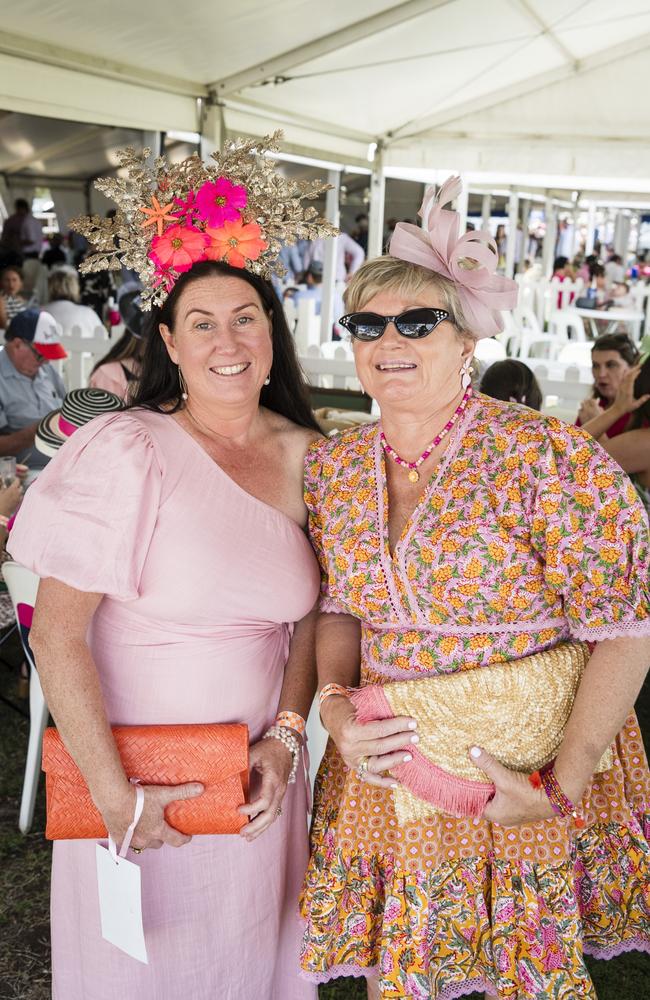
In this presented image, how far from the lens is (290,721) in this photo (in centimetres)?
197

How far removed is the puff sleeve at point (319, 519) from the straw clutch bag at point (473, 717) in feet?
0.98

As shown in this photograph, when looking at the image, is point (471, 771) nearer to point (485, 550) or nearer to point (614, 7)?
point (485, 550)

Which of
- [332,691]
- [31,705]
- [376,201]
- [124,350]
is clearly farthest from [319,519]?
[376,201]

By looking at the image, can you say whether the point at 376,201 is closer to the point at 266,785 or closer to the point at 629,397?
the point at 629,397

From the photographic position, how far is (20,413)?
18.8 feet

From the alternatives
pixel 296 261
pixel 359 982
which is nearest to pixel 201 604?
pixel 359 982

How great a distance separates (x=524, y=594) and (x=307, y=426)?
29.9 inches

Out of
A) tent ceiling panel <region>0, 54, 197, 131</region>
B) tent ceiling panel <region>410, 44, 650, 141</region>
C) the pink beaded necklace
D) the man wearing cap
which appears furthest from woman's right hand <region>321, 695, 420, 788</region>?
tent ceiling panel <region>410, 44, 650, 141</region>

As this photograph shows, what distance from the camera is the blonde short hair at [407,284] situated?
1792 millimetres

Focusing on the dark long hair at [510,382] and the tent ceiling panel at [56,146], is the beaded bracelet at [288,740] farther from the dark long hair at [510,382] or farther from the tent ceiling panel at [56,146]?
the tent ceiling panel at [56,146]

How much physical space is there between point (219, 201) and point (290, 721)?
1.13 m

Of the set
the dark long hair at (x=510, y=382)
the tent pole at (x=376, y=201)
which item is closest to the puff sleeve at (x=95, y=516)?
the dark long hair at (x=510, y=382)

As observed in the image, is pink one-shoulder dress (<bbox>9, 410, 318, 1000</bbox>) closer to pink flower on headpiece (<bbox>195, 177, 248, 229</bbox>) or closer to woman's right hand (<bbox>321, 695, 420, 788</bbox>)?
woman's right hand (<bbox>321, 695, 420, 788</bbox>)

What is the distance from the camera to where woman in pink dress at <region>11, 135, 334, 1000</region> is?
1739mm
